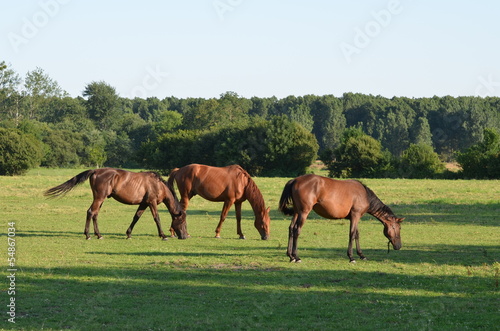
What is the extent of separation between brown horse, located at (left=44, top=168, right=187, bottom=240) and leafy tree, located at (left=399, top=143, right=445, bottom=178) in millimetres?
49146

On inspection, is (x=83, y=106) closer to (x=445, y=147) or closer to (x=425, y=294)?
(x=445, y=147)

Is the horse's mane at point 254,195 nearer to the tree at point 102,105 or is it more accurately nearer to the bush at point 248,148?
the bush at point 248,148

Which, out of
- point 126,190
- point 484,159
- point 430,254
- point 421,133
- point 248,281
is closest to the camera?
point 248,281

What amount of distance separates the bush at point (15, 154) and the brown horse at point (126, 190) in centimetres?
4150

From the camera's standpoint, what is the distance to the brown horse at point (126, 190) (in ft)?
53.5

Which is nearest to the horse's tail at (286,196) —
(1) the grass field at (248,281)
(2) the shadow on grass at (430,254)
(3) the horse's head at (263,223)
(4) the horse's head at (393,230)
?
(1) the grass field at (248,281)

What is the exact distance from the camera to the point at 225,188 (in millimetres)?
17547

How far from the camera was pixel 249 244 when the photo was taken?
53.2 feet

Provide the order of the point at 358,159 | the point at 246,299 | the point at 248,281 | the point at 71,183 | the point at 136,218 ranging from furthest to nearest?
1. the point at 358,159
2. the point at 136,218
3. the point at 71,183
4. the point at 248,281
5. the point at 246,299

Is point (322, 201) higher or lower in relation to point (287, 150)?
lower

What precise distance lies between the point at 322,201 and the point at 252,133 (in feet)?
191

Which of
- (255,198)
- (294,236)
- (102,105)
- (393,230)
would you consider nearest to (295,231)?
(294,236)

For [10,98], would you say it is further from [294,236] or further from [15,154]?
[294,236]

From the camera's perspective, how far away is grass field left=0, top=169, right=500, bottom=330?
27.7 ft
